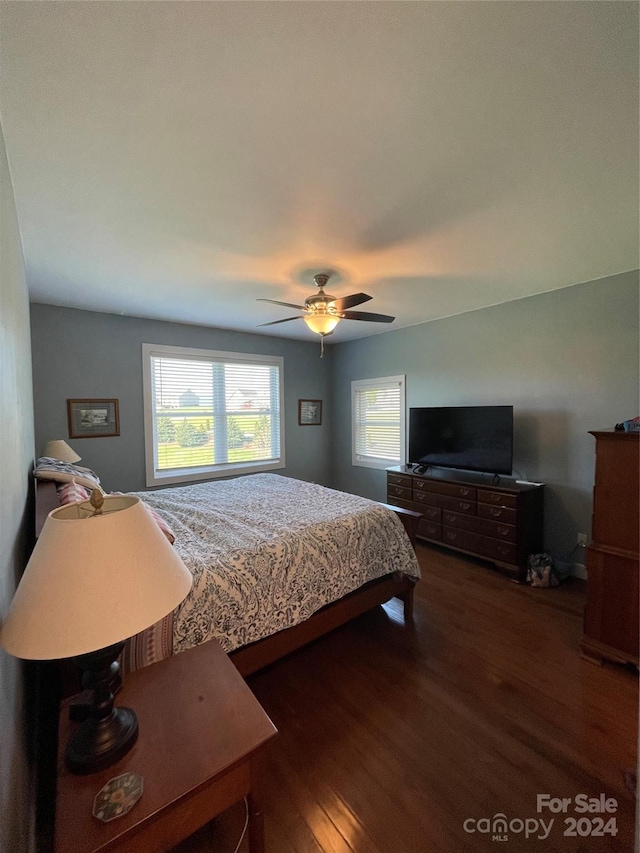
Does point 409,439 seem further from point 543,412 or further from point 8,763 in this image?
point 8,763

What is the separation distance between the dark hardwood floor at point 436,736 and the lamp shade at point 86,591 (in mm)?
1145

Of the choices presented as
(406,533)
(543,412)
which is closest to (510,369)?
(543,412)

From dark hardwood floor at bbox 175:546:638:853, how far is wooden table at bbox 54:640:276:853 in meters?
0.51

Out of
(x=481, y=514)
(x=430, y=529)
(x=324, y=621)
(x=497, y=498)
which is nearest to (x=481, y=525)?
(x=481, y=514)

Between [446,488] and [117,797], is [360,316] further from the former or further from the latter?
[117,797]

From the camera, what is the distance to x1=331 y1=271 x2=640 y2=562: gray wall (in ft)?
8.95

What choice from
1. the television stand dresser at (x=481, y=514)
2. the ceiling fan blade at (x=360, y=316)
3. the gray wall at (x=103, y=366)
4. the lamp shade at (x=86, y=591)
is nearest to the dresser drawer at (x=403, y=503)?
the television stand dresser at (x=481, y=514)

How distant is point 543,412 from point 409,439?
1.36m

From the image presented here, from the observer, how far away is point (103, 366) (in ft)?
11.6

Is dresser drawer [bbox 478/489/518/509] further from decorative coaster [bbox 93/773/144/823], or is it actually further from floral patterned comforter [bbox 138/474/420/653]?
decorative coaster [bbox 93/773/144/823]

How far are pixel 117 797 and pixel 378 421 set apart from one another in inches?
170

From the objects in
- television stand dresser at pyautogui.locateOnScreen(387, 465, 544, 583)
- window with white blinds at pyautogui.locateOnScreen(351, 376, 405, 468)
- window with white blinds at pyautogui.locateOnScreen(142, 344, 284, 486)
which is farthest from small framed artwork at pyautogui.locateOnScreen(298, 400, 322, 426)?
television stand dresser at pyautogui.locateOnScreen(387, 465, 544, 583)

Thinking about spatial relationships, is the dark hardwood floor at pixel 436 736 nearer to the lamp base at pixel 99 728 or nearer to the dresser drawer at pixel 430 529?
the lamp base at pixel 99 728

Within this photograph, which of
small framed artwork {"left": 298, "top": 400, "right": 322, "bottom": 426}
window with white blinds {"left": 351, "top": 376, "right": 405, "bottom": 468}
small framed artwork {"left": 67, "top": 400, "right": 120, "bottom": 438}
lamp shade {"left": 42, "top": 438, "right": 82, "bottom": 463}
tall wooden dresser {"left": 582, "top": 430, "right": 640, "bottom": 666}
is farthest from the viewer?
small framed artwork {"left": 298, "top": 400, "right": 322, "bottom": 426}
